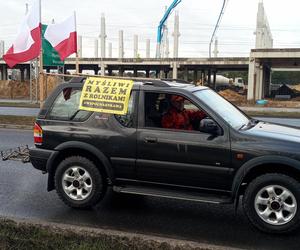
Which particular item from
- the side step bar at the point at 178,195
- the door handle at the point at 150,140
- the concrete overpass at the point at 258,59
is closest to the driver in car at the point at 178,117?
the door handle at the point at 150,140

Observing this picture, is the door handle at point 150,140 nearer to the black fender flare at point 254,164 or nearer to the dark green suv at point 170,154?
the dark green suv at point 170,154

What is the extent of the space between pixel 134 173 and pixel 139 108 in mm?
817

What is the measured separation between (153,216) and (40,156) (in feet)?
5.65

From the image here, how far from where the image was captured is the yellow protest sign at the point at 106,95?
5453 millimetres

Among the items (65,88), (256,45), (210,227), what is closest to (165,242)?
(210,227)

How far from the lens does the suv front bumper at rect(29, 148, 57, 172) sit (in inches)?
224

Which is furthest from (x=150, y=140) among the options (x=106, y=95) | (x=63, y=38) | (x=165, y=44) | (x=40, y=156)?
(x=165, y=44)

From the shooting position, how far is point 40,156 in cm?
573

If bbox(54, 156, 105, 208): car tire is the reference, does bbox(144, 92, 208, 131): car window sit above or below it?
above

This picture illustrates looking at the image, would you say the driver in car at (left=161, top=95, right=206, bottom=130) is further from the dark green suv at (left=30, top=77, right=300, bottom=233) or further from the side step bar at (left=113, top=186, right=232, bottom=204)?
the side step bar at (left=113, top=186, right=232, bottom=204)

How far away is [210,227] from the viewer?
4.96 meters

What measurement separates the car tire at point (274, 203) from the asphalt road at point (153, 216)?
0.13 meters

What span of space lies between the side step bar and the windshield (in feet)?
2.85

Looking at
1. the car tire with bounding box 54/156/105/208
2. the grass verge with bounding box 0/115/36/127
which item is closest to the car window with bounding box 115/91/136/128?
the car tire with bounding box 54/156/105/208
